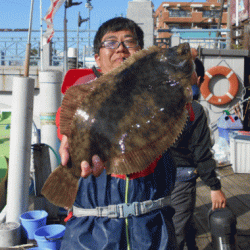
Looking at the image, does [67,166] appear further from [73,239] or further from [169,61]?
[169,61]

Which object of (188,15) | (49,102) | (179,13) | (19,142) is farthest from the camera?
(179,13)

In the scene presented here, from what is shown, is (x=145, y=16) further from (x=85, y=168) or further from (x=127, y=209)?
(x=85, y=168)

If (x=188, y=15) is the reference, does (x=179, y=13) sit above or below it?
above

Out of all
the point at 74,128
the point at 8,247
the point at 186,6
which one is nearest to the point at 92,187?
the point at 74,128

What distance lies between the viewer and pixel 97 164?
1383 mm

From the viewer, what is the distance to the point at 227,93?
908 centimetres

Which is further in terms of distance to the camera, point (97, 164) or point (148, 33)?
point (148, 33)

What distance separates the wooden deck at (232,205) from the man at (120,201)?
2.35 meters

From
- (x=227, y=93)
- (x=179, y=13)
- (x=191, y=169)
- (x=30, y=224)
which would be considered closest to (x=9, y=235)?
(x=30, y=224)

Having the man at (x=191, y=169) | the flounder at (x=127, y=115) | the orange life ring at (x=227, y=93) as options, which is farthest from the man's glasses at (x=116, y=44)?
the orange life ring at (x=227, y=93)

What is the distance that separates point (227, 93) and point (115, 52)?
7.99 metres

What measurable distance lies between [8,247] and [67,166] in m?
2.67

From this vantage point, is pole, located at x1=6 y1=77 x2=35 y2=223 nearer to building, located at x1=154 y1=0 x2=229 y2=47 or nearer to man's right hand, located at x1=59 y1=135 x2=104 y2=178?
man's right hand, located at x1=59 y1=135 x2=104 y2=178

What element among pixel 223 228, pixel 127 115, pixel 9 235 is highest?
pixel 127 115
